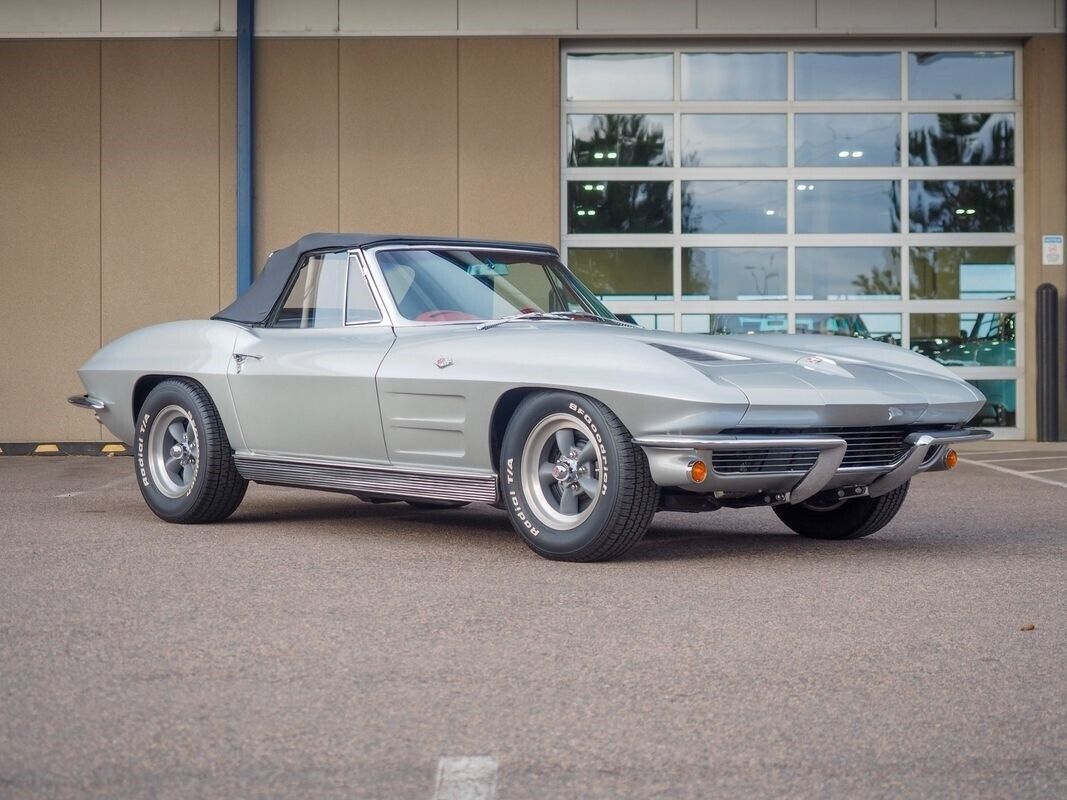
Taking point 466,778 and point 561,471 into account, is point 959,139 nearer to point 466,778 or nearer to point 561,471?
point 561,471

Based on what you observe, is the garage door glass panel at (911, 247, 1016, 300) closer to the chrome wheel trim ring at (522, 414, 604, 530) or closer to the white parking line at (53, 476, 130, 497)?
the white parking line at (53, 476, 130, 497)

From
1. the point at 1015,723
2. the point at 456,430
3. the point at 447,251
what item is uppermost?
the point at 447,251

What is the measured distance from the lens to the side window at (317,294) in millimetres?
6895

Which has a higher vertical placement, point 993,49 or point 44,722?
point 993,49

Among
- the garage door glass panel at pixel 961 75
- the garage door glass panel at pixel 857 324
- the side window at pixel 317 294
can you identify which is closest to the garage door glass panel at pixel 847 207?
the garage door glass panel at pixel 857 324

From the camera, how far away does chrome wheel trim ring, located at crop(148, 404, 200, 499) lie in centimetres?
727

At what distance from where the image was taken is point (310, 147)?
15.5 m

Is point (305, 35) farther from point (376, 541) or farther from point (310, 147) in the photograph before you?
point (376, 541)

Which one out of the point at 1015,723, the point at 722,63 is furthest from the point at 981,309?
the point at 1015,723

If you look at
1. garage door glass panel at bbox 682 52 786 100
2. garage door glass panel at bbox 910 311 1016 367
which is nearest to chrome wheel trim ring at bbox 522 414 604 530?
garage door glass panel at bbox 682 52 786 100

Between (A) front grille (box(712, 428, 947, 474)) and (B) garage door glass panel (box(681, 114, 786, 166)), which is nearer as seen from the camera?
(A) front grille (box(712, 428, 947, 474))

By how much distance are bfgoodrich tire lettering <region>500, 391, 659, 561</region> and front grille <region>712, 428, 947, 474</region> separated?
31 cm

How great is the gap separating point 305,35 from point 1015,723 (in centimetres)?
1345

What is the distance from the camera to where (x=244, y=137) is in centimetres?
1520
